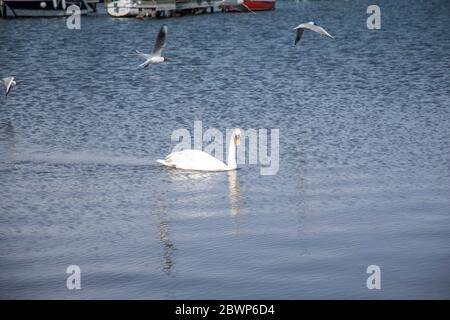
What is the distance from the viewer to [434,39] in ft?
191

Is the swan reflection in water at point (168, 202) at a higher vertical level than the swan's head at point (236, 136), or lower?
lower

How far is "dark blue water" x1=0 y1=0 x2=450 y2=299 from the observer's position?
1557cm

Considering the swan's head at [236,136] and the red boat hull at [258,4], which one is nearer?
the swan's head at [236,136]

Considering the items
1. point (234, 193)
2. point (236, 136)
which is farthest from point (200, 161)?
point (234, 193)

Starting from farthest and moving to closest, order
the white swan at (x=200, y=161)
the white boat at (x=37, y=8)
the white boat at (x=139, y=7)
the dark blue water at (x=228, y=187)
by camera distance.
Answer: the white boat at (x=37, y=8)
the white boat at (x=139, y=7)
the white swan at (x=200, y=161)
the dark blue water at (x=228, y=187)

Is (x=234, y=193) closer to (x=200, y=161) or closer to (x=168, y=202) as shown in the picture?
(x=168, y=202)

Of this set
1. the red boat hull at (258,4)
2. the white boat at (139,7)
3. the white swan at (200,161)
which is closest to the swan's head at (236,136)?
the white swan at (200,161)

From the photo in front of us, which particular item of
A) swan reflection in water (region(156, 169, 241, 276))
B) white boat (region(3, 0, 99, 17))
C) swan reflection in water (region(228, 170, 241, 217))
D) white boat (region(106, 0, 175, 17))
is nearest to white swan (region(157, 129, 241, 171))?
swan reflection in water (region(156, 169, 241, 276))

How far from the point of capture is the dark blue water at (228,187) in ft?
51.1

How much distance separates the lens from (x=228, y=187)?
21.0 meters

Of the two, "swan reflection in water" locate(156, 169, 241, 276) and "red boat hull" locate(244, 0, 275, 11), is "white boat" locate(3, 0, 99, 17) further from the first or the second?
"swan reflection in water" locate(156, 169, 241, 276)

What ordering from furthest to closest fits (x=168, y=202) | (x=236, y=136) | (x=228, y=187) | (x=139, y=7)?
1. (x=139, y=7)
2. (x=236, y=136)
3. (x=228, y=187)
4. (x=168, y=202)

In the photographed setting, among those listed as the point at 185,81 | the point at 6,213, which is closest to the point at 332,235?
the point at 6,213

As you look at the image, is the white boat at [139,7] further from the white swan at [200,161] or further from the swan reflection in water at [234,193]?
the swan reflection in water at [234,193]
